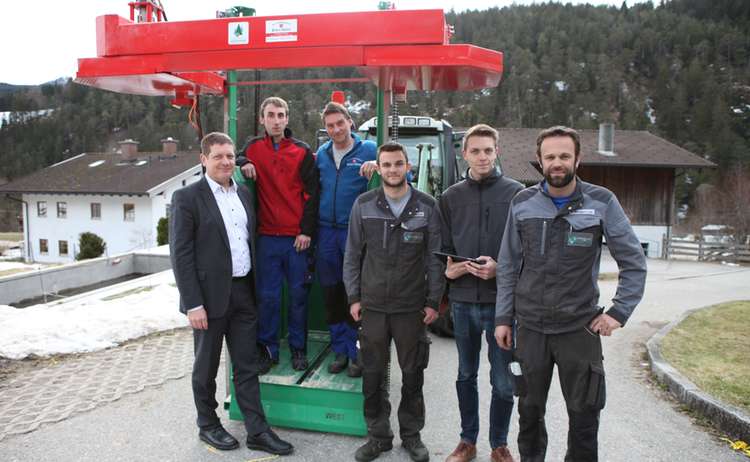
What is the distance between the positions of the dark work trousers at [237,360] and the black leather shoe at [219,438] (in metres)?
0.04

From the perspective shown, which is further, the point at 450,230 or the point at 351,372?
the point at 351,372

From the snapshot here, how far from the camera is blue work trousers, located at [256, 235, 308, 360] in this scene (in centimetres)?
434

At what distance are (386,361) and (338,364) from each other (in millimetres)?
840

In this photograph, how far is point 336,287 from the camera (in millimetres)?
4391

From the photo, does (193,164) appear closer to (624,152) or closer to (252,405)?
(624,152)

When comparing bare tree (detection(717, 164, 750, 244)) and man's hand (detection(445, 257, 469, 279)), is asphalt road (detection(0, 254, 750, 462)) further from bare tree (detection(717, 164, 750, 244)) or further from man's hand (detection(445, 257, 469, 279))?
bare tree (detection(717, 164, 750, 244))

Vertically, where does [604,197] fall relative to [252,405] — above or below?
above

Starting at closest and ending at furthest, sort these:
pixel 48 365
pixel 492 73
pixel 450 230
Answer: pixel 450 230
pixel 492 73
pixel 48 365

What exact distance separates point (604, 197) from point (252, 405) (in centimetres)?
268

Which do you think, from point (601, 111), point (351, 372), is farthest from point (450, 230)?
point (601, 111)

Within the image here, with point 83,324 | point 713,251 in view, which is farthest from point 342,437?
point 713,251

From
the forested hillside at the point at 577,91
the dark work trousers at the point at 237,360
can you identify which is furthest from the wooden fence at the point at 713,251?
the forested hillside at the point at 577,91

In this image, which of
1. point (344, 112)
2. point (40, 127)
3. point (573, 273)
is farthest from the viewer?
point (40, 127)

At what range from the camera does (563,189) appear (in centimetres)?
305
